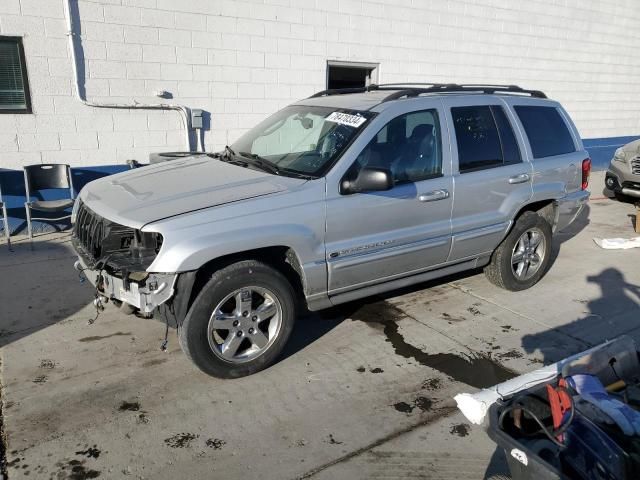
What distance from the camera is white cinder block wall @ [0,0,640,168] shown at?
22.5 feet

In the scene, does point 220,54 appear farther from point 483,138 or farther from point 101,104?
point 483,138

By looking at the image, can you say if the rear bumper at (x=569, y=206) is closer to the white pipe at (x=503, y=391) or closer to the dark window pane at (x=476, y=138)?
the dark window pane at (x=476, y=138)

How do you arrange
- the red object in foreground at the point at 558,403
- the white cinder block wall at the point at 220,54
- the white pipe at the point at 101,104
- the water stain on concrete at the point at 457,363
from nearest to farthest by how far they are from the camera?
the red object in foreground at the point at 558,403, the water stain on concrete at the point at 457,363, the white pipe at the point at 101,104, the white cinder block wall at the point at 220,54

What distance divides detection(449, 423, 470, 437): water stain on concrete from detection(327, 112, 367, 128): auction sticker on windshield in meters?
2.24

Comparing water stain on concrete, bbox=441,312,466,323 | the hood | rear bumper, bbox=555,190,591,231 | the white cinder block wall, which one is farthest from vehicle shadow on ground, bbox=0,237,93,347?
rear bumper, bbox=555,190,591,231

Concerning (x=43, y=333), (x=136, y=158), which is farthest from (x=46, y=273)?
(x=136, y=158)

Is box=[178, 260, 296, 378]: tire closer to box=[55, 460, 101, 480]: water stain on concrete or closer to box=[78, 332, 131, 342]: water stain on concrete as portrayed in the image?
box=[55, 460, 101, 480]: water stain on concrete

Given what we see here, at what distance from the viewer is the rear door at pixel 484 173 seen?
4.55 metres

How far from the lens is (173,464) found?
2.88m

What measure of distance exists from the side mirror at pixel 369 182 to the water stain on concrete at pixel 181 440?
6.16ft

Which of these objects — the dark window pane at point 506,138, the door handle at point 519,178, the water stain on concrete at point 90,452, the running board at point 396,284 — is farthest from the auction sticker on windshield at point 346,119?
the water stain on concrete at point 90,452

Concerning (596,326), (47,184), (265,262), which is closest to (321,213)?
(265,262)

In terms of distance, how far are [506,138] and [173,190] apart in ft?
10.1

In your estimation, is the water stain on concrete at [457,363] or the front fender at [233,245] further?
the water stain on concrete at [457,363]
